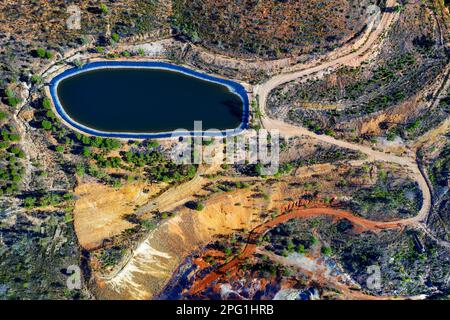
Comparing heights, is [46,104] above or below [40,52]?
below

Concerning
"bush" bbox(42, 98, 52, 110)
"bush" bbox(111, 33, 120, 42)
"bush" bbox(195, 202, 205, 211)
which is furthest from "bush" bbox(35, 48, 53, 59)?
"bush" bbox(195, 202, 205, 211)

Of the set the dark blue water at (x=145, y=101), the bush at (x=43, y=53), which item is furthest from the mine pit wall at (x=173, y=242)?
the bush at (x=43, y=53)

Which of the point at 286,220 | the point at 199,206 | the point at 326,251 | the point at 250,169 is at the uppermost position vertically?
the point at 250,169

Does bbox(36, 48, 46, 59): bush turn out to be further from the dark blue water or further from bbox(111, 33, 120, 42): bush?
bbox(111, 33, 120, 42): bush

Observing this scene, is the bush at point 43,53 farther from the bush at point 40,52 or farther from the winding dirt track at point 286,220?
the winding dirt track at point 286,220

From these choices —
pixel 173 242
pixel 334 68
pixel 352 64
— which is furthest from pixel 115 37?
pixel 352 64

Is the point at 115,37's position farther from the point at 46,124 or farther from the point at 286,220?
the point at 286,220

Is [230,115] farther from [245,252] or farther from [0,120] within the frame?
[0,120]

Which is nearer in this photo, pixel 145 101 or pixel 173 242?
pixel 173 242
